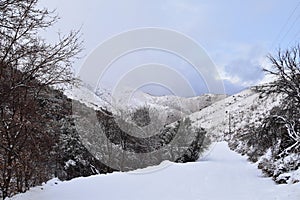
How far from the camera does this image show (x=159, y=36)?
15414mm

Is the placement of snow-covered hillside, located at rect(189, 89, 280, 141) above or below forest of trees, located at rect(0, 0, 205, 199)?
above

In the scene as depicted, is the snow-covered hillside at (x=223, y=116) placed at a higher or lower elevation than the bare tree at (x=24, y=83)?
higher

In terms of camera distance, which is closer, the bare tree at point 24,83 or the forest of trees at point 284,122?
the bare tree at point 24,83

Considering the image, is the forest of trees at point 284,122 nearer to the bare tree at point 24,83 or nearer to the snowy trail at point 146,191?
the snowy trail at point 146,191

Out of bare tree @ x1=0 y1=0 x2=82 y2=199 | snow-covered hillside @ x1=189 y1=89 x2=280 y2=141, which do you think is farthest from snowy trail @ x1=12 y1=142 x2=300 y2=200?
snow-covered hillside @ x1=189 y1=89 x2=280 y2=141

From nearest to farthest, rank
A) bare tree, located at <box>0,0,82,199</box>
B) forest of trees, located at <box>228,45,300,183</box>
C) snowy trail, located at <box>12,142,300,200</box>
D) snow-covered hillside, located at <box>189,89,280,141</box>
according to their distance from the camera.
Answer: bare tree, located at <box>0,0,82,199</box> → snowy trail, located at <box>12,142,300,200</box> → forest of trees, located at <box>228,45,300,183</box> → snow-covered hillside, located at <box>189,89,280,141</box>

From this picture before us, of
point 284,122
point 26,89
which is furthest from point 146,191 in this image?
point 284,122

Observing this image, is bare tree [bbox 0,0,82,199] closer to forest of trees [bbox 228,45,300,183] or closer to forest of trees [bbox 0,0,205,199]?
forest of trees [bbox 0,0,205,199]

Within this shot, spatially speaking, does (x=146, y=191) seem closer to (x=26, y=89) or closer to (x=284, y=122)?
(x=26, y=89)

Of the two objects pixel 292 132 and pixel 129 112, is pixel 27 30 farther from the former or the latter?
pixel 129 112

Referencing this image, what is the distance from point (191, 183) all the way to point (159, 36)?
7071mm

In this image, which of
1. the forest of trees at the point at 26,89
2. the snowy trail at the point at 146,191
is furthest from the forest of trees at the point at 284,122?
the forest of trees at the point at 26,89

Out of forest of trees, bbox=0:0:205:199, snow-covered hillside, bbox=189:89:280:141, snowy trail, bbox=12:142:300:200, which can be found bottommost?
snowy trail, bbox=12:142:300:200

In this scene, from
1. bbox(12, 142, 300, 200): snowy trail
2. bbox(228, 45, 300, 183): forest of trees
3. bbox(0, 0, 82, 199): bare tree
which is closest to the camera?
bbox(0, 0, 82, 199): bare tree
